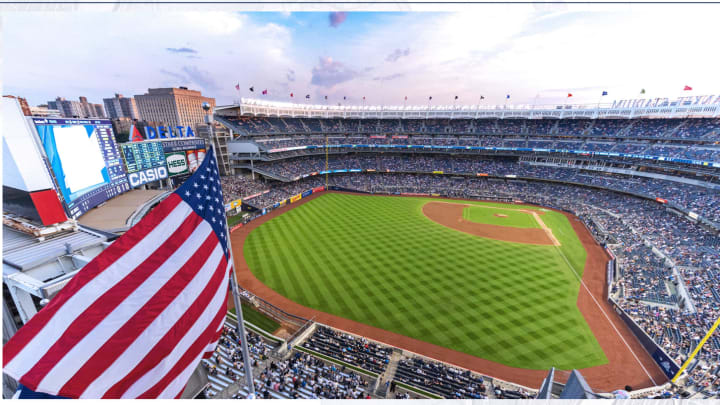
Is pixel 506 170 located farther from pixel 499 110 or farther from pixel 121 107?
pixel 121 107

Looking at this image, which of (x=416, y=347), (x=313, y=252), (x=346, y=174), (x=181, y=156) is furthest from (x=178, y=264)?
(x=346, y=174)

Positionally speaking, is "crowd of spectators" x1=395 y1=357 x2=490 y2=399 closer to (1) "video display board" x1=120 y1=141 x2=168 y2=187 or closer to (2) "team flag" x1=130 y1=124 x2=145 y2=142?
(1) "video display board" x1=120 y1=141 x2=168 y2=187

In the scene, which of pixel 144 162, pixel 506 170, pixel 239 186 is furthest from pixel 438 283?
pixel 506 170

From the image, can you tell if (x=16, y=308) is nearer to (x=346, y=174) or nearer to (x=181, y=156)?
(x=181, y=156)

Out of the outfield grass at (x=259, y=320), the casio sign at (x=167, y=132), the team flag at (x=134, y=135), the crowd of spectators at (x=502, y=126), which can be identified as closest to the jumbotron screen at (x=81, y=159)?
the team flag at (x=134, y=135)

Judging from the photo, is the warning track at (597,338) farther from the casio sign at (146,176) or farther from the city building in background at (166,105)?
the city building in background at (166,105)

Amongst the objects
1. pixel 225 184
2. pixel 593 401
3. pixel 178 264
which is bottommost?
pixel 225 184
